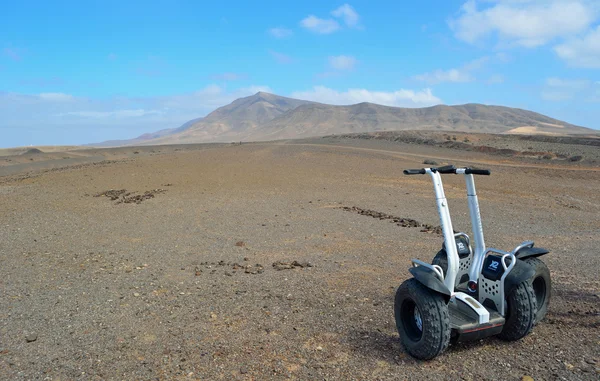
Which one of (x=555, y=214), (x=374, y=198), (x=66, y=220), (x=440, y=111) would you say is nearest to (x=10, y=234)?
(x=66, y=220)

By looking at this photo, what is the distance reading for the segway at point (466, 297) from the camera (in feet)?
14.6

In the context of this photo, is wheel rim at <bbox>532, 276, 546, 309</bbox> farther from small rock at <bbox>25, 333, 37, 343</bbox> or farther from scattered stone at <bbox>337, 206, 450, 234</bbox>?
small rock at <bbox>25, 333, 37, 343</bbox>

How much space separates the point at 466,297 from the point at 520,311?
58cm

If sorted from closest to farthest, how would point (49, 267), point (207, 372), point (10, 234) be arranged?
point (207, 372)
point (49, 267)
point (10, 234)

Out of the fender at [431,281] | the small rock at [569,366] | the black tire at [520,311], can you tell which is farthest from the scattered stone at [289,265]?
the small rock at [569,366]

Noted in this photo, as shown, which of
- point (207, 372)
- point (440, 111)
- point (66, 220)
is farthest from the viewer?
point (440, 111)

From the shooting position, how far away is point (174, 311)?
617 centimetres

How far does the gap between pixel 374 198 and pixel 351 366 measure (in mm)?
13008

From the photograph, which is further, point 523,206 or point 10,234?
point 523,206

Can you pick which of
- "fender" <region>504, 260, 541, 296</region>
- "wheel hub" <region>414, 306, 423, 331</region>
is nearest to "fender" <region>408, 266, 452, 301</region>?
"wheel hub" <region>414, 306, 423, 331</region>

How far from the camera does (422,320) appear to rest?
4.46 m

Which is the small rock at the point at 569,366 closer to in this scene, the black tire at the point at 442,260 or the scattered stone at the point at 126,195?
the black tire at the point at 442,260

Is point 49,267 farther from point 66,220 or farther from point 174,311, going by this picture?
point 66,220

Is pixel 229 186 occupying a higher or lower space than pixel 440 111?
lower
